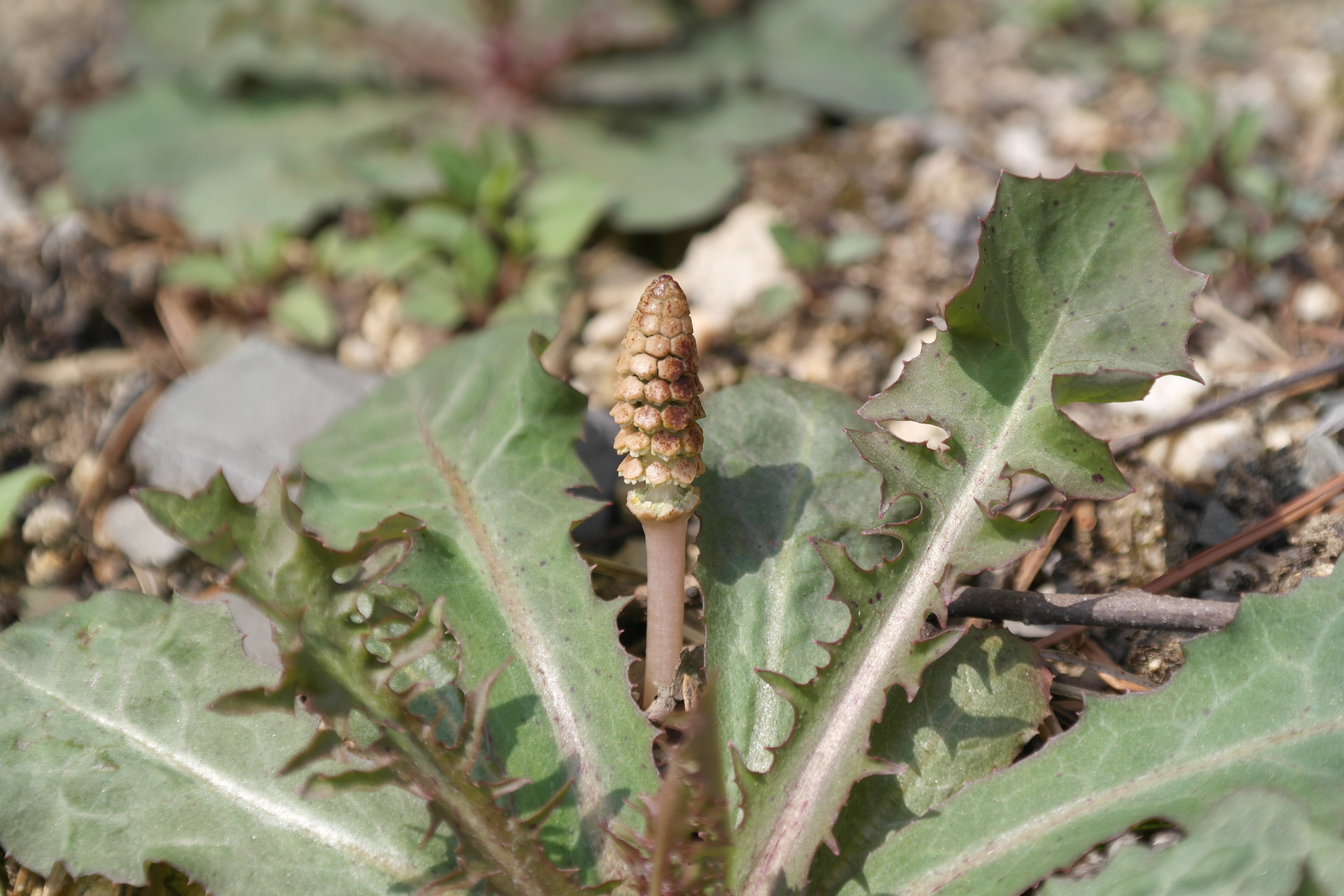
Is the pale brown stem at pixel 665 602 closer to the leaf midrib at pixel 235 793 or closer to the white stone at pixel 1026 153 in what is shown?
the leaf midrib at pixel 235 793

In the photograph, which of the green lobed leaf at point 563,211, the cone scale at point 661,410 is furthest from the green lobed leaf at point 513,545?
the green lobed leaf at point 563,211

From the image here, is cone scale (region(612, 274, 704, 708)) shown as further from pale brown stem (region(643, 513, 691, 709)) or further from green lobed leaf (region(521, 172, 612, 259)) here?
green lobed leaf (region(521, 172, 612, 259))

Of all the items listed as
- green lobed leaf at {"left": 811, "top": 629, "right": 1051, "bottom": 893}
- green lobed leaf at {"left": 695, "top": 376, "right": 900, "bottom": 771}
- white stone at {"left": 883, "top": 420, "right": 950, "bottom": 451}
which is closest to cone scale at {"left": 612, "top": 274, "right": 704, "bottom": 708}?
green lobed leaf at {"left": 695, "top": 376, "right": 900, "bottom": 771}

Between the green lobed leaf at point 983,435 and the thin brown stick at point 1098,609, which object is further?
the thin brown stick at point 1098,609

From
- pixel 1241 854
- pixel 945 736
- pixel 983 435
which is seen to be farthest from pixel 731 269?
pixel 1241 854

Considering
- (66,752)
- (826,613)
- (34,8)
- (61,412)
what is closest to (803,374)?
(826,613)

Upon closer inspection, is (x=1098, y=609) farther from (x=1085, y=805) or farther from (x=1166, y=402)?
(x=1166, y=402)
